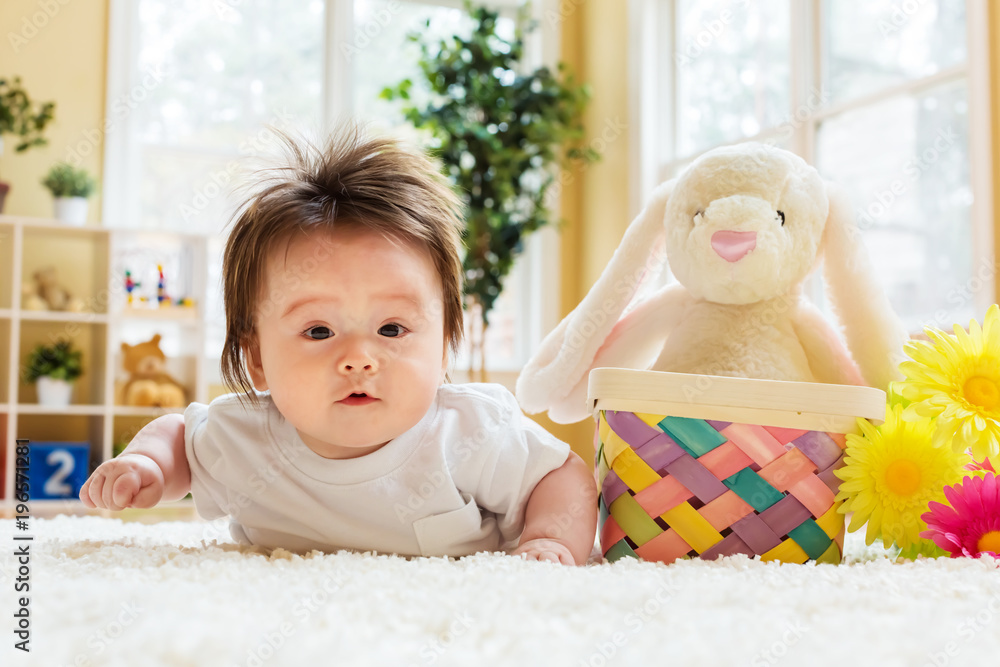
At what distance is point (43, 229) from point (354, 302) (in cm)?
256

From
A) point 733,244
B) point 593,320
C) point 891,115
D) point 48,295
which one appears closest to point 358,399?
point 593,320

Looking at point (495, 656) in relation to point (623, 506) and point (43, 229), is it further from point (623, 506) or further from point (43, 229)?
point (43, 229)

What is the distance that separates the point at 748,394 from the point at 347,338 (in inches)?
14.8

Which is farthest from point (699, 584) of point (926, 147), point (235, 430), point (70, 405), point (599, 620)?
point (70, 405)

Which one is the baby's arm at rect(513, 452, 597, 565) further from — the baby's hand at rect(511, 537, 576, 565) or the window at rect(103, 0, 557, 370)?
the window at rect(103, 0, 557, 370)

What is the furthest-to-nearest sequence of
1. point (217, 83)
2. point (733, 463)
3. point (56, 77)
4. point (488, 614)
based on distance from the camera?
point (217, 83), point (56, 77), point (733, 463), point (488, 614)

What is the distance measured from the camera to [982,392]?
78cm

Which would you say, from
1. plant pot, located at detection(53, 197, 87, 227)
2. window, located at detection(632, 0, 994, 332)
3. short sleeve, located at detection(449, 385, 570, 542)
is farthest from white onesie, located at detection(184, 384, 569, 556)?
plant pot, located at detection(53, 197, 87, 227)

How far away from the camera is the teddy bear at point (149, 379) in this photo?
2803 millimetres

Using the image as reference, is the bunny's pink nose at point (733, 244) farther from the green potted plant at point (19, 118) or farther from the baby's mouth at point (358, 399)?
the green potted plant at point (19, 118)

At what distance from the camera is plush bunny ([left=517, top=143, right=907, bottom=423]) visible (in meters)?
0.88

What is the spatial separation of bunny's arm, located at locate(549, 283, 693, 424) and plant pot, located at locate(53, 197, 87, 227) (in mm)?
2475

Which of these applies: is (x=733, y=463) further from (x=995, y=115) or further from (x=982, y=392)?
(x=995, y=115)

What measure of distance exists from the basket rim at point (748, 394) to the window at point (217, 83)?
103 inches
